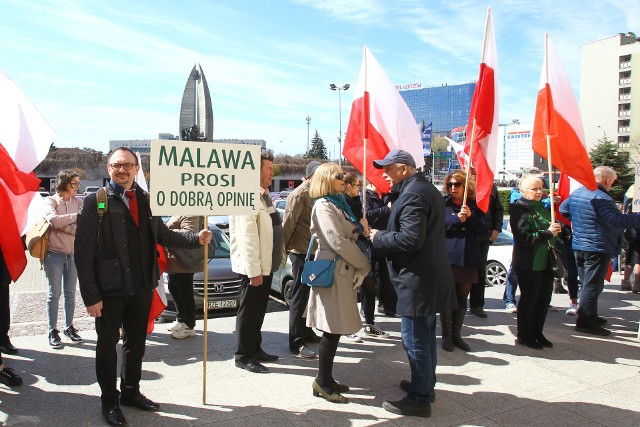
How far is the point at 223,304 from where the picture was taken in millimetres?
7652

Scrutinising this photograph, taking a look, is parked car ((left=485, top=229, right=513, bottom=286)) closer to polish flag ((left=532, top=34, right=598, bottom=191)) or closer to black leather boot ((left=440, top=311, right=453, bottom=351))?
polish flag ((left=532, top=34, right=598, bottom=191))

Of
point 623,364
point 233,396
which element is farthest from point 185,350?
point 623,364

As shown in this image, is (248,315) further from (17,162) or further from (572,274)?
(572,274)

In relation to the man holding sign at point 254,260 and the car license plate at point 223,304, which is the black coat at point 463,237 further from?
the car license plate at point 223,304

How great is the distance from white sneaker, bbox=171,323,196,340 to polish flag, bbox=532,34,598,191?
4558 millimetres

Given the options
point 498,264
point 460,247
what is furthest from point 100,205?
point 498,264

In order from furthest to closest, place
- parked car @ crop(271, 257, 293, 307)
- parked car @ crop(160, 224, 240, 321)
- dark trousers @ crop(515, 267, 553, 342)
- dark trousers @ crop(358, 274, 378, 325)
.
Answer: parked car @ crop(271, 257, 293, 307) → parked car @ crop(160, 224, 240, 321) → dark trousers @ crop(358, 274, 378, 325) → dark trousers @ crop(515, 267, 553, 342)

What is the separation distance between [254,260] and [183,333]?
1.86m

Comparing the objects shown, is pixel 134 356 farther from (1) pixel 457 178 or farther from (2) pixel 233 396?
(1) pixel 457 178

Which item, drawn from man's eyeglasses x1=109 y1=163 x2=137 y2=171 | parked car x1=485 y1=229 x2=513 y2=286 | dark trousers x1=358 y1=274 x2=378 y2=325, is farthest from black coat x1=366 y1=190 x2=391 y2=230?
parked car x1=485 y1=229 x2=513 y2=286

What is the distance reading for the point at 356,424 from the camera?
3758 millimetres

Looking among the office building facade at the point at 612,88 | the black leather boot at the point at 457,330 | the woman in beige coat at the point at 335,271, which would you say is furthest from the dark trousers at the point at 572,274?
Answer: the office building facade at the point at 612,88

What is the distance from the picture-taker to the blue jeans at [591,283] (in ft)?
19.9

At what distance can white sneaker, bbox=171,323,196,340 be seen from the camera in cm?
588
